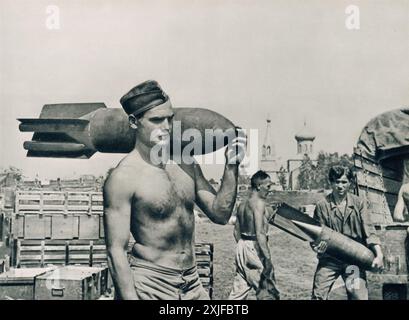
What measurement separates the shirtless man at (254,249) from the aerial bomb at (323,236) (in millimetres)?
164

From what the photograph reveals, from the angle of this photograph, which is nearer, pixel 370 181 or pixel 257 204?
pixel 257 204

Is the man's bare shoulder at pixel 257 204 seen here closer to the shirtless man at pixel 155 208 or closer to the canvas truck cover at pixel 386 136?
the shirtless man at pixel 155 208

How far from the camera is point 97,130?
7145mm

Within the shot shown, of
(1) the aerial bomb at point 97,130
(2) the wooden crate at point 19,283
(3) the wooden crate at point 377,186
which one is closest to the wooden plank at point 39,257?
(2) the wooden crate at point 19,283

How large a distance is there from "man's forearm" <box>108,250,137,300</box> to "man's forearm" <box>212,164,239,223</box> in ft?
3.22

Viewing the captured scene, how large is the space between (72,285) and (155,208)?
3.63ft

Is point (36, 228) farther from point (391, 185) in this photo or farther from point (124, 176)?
point (391, 185)

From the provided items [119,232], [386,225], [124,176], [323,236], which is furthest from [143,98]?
[386,225]

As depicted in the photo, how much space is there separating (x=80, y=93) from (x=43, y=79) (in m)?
0.39

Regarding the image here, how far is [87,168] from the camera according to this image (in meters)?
7.14

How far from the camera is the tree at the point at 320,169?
7277 millimetres

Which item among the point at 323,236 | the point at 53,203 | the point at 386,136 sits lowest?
the point at 323,236

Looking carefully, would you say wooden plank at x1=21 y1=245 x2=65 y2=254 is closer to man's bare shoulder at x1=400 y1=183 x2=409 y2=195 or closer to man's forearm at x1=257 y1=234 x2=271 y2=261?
man's forearm at x1=257 y1=234 x2=271 y2=261
